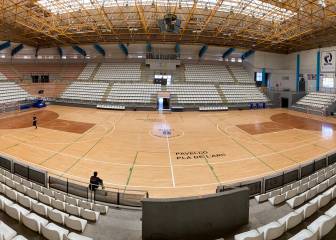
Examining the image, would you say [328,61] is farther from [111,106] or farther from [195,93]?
[111,106]

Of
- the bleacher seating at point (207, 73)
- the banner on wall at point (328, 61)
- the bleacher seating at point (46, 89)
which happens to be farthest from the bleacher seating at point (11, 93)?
the banner on wall at point (328, 61)

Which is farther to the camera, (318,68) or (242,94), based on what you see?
(242,94)

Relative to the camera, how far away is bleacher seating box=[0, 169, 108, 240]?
180 inches

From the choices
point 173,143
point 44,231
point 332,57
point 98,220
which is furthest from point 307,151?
point 332,57

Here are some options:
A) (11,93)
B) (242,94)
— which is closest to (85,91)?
(11,93)

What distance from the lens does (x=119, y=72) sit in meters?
34.3

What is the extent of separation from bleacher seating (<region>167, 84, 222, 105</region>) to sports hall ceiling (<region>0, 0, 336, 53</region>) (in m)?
6.12

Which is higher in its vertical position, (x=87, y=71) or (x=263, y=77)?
(x=87, y=71)

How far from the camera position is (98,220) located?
221 inches

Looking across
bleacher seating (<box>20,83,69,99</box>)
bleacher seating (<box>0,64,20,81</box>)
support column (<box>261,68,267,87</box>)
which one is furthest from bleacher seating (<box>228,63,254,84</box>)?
bleacher seating (<box>0,64,20,81</box>)

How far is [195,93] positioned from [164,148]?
1821cm

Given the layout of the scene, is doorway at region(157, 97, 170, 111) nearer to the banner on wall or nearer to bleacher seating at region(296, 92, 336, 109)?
bleacher seating at region(296, 92, 336, 109)

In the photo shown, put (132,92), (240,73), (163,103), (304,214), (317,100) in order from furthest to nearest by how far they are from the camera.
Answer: (240,73) < (132,92) < (163,103) < (317,100) < (304,214)

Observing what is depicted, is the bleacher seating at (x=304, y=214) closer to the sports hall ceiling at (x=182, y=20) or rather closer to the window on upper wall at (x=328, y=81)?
the sports hall ceiling at (x=182, y=20)
